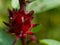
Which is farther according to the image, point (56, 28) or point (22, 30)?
point (56, 28)

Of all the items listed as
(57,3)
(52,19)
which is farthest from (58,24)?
(57,3)

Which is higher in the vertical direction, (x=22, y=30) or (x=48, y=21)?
(x=22, y=30)

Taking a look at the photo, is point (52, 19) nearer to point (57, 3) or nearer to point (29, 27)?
point (57, 3)

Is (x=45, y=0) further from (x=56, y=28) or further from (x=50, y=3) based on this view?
(x=56, y=28)

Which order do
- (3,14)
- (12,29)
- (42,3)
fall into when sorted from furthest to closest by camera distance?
(3,14)
(42,3)
(12,29)

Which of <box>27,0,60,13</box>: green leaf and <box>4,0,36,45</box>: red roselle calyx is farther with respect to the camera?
<box>27,0,60,13</box>: green leaf

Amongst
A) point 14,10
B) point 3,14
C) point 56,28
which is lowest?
point 56,28

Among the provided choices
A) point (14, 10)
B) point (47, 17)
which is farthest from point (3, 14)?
point (14, 10)

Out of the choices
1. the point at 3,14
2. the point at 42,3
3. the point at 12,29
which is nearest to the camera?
the point at 12,29

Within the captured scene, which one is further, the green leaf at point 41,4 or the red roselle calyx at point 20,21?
the green leaf at point 41,4

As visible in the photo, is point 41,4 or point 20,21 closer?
point 20,21
